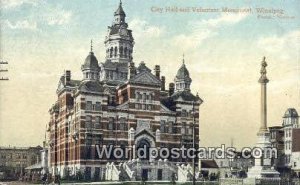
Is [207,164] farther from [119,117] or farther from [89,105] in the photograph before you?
[89,105]

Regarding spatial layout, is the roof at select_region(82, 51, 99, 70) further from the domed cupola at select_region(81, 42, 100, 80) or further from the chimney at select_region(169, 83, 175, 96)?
the chimney at select_region(169, 83, 175, 96)

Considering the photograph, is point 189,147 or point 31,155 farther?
point 31,155

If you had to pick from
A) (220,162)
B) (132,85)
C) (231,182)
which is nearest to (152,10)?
(231,182)

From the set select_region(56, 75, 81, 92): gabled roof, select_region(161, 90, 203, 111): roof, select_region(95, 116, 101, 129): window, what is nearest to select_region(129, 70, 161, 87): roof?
select_region(161, 90, 203, 111): roof

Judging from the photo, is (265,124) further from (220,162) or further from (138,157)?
(220,162)

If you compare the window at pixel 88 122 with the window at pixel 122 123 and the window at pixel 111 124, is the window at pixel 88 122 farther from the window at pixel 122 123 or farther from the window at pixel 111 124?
the window at pixel 122 123

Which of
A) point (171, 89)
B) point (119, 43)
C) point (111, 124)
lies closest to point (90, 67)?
point (111, 124)
